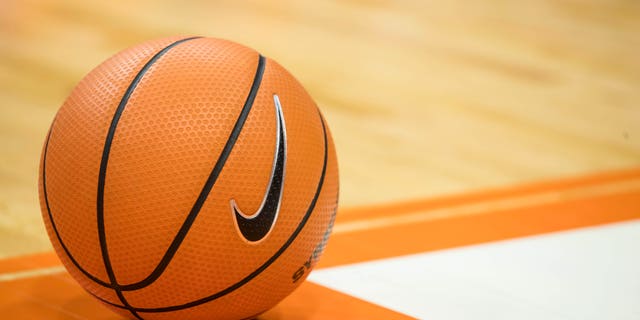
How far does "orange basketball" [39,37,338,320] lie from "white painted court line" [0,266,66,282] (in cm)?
51

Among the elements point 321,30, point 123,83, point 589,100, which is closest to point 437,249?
point 123,83

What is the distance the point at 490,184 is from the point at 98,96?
1.62 m

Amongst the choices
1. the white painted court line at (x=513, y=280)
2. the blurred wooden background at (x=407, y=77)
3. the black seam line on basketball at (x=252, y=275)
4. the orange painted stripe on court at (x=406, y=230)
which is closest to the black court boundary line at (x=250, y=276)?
the black seam line on basketball at (x=252, y=275)

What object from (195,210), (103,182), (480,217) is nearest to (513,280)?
(480,217)

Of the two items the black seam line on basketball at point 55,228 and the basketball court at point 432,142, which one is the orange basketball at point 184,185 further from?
the basketball court at point 432,142

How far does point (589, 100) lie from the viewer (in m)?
3.82

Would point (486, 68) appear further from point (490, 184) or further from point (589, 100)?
point (490, 184)

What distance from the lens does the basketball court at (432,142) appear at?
2.48 metres

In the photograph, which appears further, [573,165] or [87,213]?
[573,165]

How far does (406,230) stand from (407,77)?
1.34 metres

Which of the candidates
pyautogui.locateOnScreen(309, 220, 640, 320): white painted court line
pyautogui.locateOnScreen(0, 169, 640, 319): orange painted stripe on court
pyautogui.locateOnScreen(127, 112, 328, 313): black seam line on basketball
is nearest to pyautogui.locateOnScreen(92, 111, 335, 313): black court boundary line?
pyautogui.locateOnScreen(127, 112, 328, 313): black seam line on basketball

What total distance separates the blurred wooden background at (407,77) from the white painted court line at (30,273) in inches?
5.1

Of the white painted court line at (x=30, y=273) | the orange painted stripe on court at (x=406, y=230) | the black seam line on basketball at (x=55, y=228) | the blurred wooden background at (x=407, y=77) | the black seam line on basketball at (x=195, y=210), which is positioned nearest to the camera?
the black seam line on basketball at (x=195, y=210)

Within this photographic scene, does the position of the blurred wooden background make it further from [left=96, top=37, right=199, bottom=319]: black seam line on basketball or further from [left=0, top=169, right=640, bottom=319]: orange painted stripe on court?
[left=96, top=37, right=199, bottom=319]: black seam line on basketball
